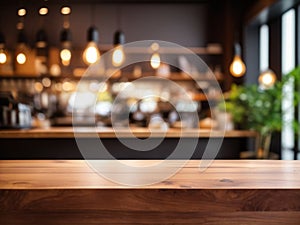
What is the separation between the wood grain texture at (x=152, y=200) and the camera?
1.16 metres

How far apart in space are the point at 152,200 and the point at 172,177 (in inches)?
6.0

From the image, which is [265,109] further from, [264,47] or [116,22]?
[116,22]

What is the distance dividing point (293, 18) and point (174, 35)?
2.50m

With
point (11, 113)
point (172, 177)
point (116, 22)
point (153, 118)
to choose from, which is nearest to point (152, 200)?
point (172, 177)

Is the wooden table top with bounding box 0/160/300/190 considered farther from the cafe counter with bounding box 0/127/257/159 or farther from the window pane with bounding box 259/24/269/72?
the window pane with bounding box 259/24/269/72

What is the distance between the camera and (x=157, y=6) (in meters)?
7.38

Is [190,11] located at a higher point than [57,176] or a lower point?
higher

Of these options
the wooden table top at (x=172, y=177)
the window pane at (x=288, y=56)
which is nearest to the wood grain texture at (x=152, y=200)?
the wooden table top at (x=172, y=177)

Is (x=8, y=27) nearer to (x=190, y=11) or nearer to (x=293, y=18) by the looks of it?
(x=190, y=11)

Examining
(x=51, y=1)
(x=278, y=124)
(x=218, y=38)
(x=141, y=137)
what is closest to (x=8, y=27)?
(x=218, y=38)

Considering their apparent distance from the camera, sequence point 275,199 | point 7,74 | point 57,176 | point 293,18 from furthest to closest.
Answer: point 7,74 < point 293,18 < point 57,176 < point 275,199

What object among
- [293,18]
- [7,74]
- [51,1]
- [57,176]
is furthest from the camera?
[7,74]

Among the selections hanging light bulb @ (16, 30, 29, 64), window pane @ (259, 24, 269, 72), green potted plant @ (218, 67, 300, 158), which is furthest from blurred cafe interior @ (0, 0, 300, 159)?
hanging light bulb @ (16, 30, 29, 64)

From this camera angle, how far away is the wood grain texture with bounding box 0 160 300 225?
116 cm
